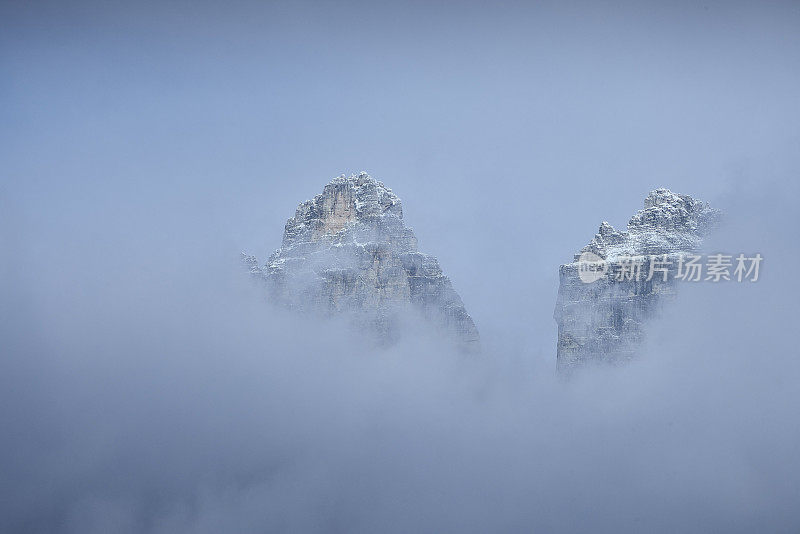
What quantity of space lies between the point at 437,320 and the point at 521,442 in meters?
32.0

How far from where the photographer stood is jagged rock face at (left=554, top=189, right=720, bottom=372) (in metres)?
142

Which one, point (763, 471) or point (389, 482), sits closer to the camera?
point (763, 471)

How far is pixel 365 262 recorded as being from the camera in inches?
6639

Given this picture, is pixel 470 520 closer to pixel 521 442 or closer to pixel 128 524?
pixel 521 442

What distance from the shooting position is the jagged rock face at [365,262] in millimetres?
167500

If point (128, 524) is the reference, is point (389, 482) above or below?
above

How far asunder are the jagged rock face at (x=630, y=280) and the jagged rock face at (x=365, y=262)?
1366 inches

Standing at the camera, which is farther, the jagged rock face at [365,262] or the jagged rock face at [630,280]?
the jagged rock face at [365,262]

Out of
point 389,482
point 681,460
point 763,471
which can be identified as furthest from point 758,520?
point 389,482

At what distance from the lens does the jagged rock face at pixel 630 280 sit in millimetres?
141500

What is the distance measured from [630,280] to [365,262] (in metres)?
54.7

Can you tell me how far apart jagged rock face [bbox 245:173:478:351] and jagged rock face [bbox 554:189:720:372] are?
→ 34.7m

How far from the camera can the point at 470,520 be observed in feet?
518

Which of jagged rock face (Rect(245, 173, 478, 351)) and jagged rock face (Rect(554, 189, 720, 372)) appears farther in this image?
jagged rock face (Rect(245, 173, 478, 351))
